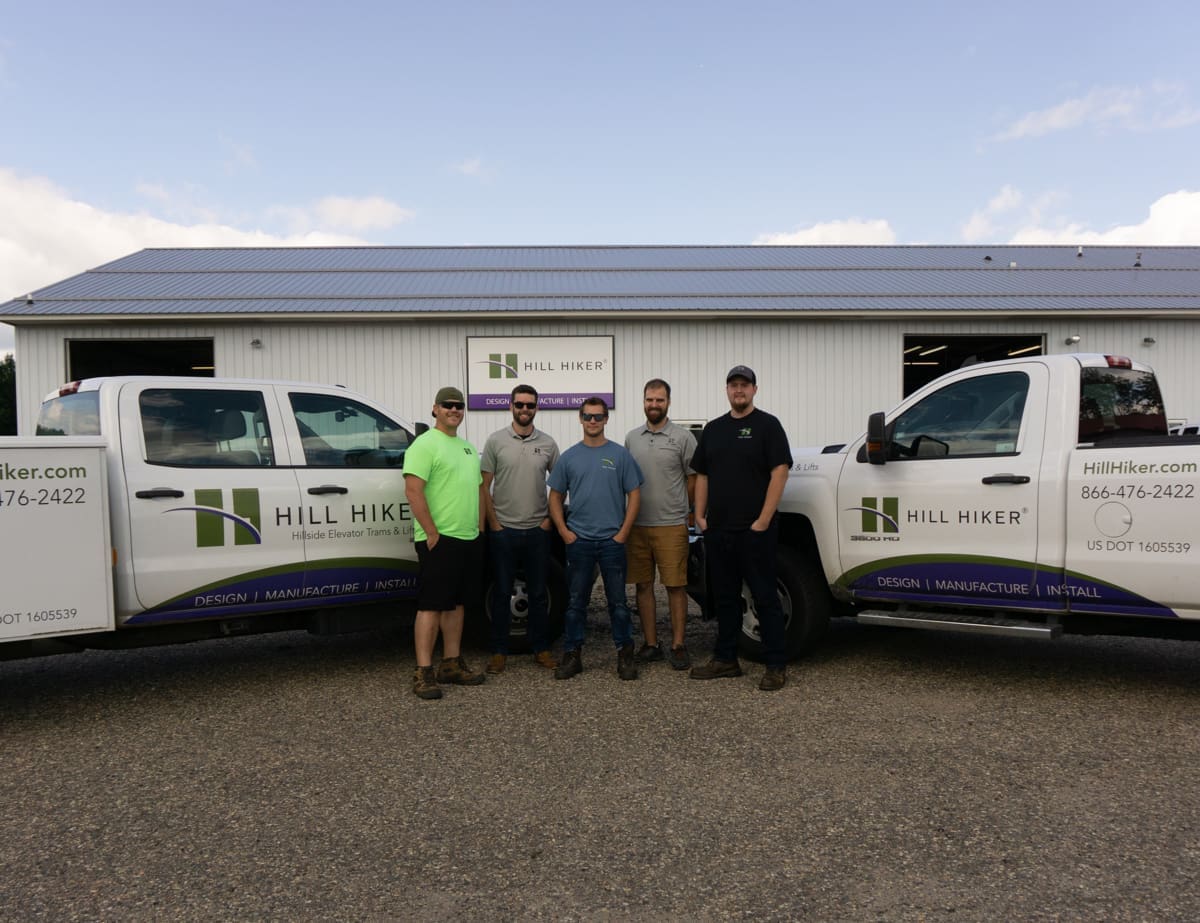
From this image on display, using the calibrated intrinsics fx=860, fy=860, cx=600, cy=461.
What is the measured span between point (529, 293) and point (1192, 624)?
13.0m

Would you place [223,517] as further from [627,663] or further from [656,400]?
[656,400]

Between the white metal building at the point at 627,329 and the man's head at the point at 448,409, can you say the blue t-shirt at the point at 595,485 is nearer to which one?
the man's head at the point at 448,409

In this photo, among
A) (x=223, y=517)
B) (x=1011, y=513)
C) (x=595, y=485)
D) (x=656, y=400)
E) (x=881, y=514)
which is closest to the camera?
(x=1011, y=513)

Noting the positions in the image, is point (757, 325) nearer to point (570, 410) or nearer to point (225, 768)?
point (570, 410)

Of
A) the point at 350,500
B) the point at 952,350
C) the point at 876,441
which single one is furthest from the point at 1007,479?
the point at 952,350

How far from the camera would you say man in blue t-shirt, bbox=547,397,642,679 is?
5734mm

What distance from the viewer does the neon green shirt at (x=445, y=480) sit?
17.3 feet

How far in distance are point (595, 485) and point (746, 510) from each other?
1010 millimetres

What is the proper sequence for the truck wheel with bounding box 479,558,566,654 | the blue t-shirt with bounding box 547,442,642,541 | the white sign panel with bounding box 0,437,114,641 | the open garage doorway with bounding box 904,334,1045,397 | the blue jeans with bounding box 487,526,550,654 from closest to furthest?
the white sign panel with bounding box 0,437,114,641, the blue t-shirt with bounding box 547,442,642,541, the blue jeans with bounding box 487,526,550,654, the truck wheel with bounding box 479,558,566,654, the open garage doorway with bounding box 904,334,1045,397

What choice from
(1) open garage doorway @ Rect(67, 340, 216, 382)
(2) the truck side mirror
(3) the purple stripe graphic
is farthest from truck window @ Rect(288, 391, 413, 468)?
(1) open garage doorway @ Rect(67, 340, 216, 382)

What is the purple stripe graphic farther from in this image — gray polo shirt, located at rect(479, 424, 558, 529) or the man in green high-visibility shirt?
the man in green high-visibility shirt

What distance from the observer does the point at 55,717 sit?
498 centimetres

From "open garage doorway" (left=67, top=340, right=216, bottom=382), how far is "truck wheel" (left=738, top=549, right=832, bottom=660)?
47.4 ft

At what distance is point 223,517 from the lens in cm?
520
